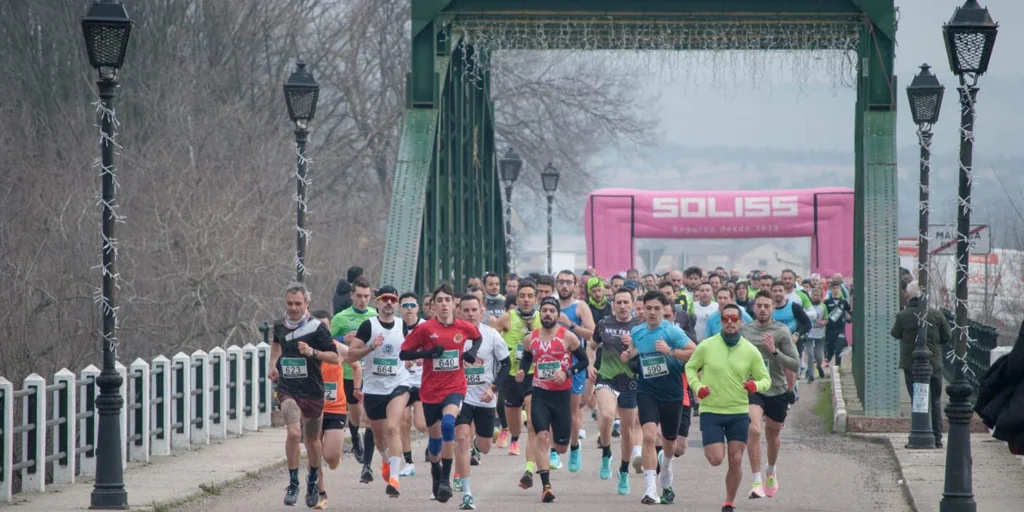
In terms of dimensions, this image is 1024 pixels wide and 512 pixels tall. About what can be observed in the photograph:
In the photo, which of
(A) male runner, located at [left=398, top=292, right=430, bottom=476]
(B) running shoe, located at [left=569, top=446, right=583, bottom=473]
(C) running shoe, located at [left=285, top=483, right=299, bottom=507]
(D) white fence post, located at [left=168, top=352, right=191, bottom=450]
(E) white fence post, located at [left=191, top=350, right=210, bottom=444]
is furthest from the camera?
(E) white fence post, located at [left=191, top=350, right=210, bottom=444]

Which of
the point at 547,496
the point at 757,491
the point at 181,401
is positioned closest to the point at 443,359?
the point at 547,496

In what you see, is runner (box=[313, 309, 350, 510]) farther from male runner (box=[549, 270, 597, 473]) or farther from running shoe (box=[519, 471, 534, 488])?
male runner (box=[549, 270, 597, 473])

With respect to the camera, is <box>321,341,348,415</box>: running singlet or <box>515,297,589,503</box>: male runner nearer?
<box>321,341,348,415</box>: running singlet

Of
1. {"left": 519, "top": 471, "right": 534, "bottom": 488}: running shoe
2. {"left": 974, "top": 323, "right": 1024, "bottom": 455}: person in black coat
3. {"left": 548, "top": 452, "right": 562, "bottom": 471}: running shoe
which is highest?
{"left": 974, "top": 323, "right": 1024, "bottom": 455}: person in black coat

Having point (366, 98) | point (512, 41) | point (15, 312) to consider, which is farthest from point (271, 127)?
point (512, 41)

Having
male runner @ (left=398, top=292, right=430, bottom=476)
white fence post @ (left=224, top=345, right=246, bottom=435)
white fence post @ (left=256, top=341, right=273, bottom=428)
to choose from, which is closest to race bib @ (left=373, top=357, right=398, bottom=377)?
male runner @ (left=398, top=292, right=430, bottom=476)

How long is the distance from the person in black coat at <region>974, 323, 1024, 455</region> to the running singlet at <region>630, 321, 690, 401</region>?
6513 mm

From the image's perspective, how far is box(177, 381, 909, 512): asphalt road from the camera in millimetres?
13711

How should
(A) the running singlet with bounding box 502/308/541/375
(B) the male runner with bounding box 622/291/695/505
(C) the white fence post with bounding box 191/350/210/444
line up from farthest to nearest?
(C) the white fence post with bounding box 191/350/210/444 < (A) the running singlet with bounding box 502/308/541/375 < (B) the male runner with bounding box 622/291/695/505

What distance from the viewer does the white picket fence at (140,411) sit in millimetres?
14312

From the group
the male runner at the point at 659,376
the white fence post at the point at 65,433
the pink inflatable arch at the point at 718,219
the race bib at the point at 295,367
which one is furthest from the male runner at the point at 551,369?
the pink inflatable arch at the point at 718,219

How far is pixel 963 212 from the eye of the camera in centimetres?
1445

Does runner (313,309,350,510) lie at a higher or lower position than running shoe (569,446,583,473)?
higher

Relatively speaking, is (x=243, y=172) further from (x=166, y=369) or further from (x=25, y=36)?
(x=166, y=369)
